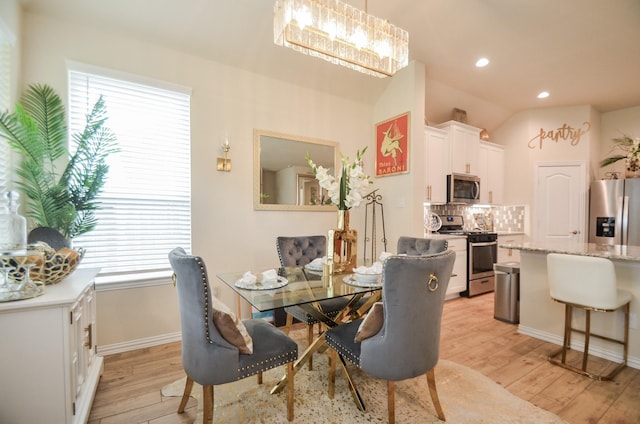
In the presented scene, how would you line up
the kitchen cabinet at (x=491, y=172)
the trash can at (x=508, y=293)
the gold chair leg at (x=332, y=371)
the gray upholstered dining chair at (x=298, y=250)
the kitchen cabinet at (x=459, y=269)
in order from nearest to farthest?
1. the gold chair leg at (x=332, y=371)
2. the gray upholstered dining chair at (x=298, y=250)
3. the trash can at (x=508, y=293)
4. the kitchen cabinet at (x=459, y=269)
5. the kitchen cabinet at (x=491, y=172)

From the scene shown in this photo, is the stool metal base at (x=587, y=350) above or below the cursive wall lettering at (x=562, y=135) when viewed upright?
below

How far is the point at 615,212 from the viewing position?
14.5ft

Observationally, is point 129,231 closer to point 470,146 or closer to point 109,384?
point 109,384

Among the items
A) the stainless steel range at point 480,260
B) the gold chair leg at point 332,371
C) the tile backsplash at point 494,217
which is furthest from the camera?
the tile backsplash at point 494,217

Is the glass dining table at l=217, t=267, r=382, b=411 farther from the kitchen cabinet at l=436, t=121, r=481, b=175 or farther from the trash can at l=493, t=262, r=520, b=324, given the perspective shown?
the kitchen cabinet at l=436, t=121, r=481, b=175

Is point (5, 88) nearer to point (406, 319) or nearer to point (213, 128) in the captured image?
point (213, 128)

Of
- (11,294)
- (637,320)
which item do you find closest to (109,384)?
(11,294)

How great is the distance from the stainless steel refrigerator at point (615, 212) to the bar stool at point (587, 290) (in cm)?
298

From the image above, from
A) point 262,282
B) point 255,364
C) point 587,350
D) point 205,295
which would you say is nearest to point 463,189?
point 587,350

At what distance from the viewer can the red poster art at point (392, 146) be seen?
3660mm

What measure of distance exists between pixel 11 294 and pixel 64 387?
0.53 metres

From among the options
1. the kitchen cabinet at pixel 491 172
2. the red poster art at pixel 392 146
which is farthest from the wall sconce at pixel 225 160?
the kitchen cabinet at pixel 491 172

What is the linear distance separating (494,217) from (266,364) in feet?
18.0

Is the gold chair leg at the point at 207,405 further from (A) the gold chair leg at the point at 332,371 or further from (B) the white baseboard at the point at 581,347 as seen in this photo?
(B) the white baseboard at the point at 581,347
